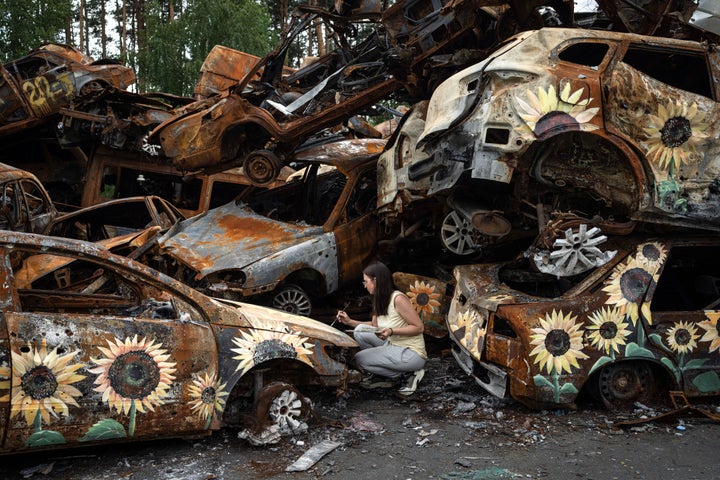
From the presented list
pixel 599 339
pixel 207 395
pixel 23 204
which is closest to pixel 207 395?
pixel 207 395

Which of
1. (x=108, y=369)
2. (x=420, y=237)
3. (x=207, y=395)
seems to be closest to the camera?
(x=108, y=369)

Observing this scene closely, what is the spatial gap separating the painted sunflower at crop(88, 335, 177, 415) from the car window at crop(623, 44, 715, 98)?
5.15m

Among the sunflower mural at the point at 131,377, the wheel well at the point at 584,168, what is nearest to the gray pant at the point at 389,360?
the wheel well at the point at 584,168

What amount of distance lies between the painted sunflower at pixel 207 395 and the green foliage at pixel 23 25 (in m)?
16.0

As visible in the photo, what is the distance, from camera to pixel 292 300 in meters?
7.12

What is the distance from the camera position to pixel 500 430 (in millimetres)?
4688

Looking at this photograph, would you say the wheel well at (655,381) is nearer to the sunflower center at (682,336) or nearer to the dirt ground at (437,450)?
the dirt ground at (437,450)

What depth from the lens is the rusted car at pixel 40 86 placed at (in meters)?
11.9

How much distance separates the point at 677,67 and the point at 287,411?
534 cm

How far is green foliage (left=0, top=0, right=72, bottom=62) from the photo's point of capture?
1670 cm

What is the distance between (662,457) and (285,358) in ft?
8.91

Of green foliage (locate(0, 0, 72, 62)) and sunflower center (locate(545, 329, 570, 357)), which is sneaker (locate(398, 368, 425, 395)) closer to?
sunflower center (locate(545, 329, 570, 357))

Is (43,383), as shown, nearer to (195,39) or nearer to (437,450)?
(437,450)

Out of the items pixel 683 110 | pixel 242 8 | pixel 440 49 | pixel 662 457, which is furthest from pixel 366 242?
pixel 242 8
